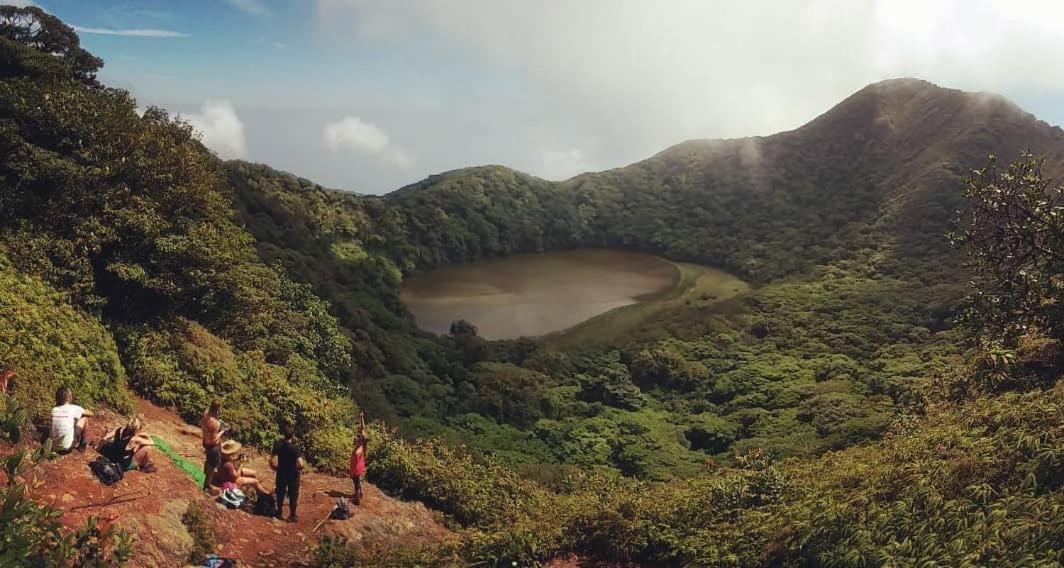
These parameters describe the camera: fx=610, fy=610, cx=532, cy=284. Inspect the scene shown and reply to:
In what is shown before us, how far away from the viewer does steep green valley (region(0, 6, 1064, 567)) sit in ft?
31.4

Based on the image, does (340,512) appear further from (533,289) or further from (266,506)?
(533,289)

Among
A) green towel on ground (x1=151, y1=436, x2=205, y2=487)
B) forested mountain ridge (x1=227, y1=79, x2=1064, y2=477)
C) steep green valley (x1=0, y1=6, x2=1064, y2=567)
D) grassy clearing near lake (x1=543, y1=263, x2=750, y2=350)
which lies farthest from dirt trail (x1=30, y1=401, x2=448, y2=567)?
grassy clearing near lake (x1=543, y1=263, x2=750, y2=350)

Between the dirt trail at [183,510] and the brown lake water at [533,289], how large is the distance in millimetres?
32205

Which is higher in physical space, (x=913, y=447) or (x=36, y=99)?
(x=36, y=99)

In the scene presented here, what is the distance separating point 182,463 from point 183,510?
6.52 ft

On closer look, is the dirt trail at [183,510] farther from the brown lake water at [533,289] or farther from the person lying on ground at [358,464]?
the brown lake water at [533,289]

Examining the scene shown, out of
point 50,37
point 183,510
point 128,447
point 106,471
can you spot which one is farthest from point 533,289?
point 106,471

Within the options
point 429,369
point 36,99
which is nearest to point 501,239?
point 429,369

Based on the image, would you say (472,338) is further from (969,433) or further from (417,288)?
(969,433)

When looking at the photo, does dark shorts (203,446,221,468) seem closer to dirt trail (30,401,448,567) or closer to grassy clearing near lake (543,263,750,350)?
dirt trail (30,401,448,567)

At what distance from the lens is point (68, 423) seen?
30.5ft

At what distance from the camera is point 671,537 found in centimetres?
1031

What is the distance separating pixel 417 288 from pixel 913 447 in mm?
50360

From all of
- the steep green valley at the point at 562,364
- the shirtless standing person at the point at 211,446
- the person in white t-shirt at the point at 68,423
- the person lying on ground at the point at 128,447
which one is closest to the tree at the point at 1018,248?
the steep green valley at the point at 562,364
